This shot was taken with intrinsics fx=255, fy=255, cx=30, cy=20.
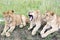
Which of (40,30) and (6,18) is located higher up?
(6,18)

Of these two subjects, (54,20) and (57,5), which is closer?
(54,20)

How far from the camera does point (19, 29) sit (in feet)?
9.52

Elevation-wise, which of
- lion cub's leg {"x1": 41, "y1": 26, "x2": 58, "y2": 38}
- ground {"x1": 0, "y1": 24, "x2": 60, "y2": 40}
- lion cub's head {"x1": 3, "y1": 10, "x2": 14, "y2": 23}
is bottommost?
ground {"x1": 0, "y1": 24, "x2": 60, "y2": 40}

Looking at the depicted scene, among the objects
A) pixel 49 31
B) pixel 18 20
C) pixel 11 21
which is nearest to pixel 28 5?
pixel 18 20

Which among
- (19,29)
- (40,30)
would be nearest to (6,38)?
(19,29)

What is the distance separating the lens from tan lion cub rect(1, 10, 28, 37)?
2707mm

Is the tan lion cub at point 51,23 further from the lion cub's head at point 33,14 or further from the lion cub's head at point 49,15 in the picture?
the lion cub's head at point 33,14

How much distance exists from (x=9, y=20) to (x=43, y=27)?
41 centimetres

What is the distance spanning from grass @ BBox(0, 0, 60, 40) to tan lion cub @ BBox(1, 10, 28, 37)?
0.11m

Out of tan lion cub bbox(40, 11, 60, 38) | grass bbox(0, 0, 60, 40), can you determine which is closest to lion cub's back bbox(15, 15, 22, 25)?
grass bbox(0, 0, 60, 40)

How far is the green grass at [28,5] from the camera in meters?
3.02

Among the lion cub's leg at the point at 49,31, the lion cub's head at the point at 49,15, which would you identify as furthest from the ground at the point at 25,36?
the lion cub's head at the point at 49,15

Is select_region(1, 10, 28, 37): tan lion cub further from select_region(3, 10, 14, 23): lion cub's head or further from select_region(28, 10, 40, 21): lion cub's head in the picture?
select_region(28, 10, 40, 21): lion cub's head

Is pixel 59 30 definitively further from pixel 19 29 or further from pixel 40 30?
pixel 19 29
